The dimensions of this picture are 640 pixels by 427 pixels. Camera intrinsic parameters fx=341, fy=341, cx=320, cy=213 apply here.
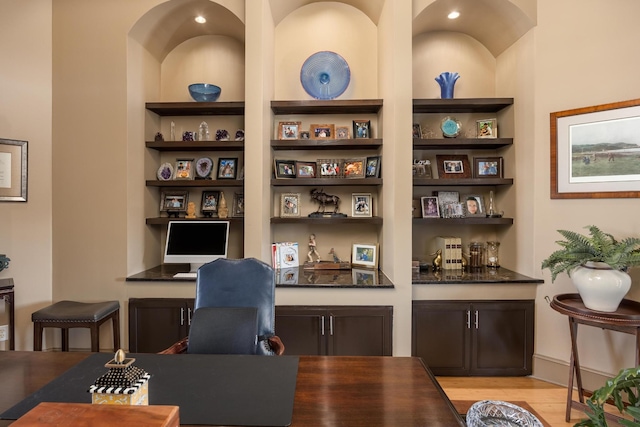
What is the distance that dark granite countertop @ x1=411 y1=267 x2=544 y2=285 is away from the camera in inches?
111

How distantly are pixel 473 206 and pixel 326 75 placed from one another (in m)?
1.95

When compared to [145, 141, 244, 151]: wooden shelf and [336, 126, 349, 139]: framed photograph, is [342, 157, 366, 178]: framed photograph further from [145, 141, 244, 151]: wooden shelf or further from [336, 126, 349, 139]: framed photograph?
[145, 141, 244, 151]: wooden shelf

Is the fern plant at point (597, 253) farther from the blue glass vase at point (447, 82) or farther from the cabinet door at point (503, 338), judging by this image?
the blue glass vase at point (447, 82)

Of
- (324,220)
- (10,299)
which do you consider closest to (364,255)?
(324,220)

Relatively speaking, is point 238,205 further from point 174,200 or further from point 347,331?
point 347,331

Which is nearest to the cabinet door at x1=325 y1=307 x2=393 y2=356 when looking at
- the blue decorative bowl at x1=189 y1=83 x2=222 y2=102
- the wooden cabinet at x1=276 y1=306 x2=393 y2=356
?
the wooden cabinet at x1=276 y1=306 x2=393 y2=356

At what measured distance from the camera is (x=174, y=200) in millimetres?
3482

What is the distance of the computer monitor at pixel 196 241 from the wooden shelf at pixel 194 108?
1.08m

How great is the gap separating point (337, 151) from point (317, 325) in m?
1.72

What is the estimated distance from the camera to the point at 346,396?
1186 mm

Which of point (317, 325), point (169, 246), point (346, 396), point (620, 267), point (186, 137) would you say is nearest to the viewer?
point (346, 396)

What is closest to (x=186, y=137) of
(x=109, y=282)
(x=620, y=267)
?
(x=109, y=282)

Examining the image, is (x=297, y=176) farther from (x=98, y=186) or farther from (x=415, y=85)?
(x=98, y=186)

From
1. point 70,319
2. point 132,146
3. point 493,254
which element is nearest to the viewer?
point 70,319
